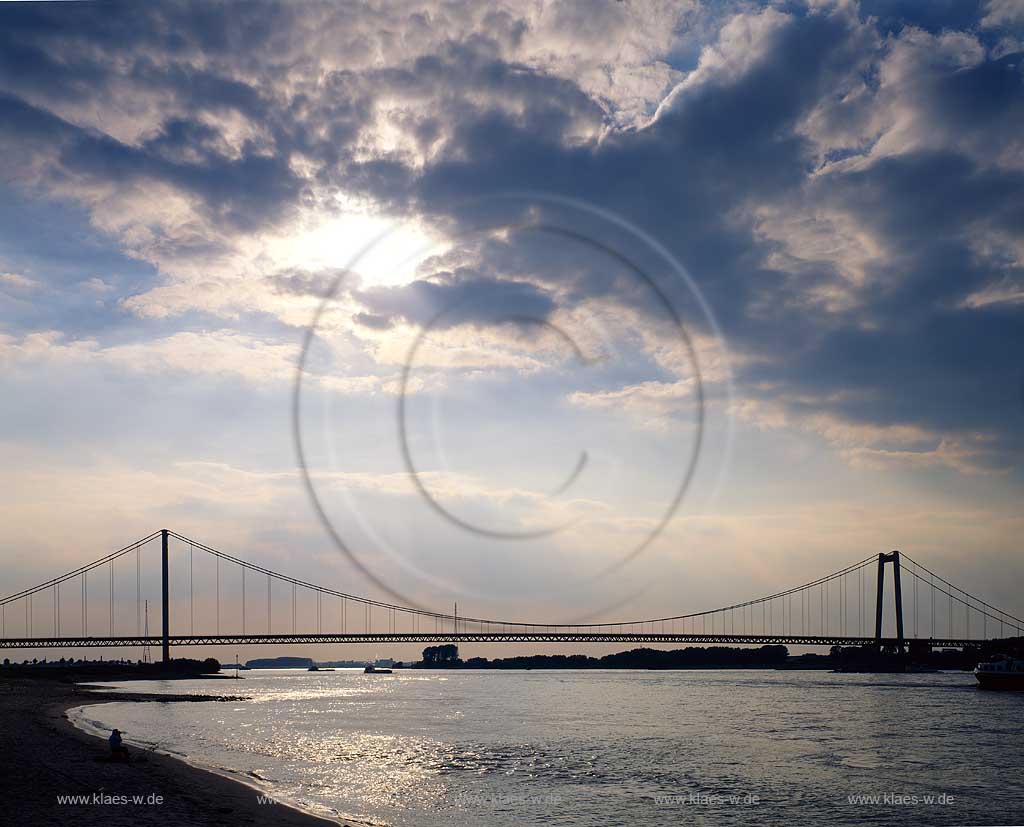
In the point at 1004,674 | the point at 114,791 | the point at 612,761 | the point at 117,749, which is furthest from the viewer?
the point at 1004,674

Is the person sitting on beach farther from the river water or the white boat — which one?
the white boat

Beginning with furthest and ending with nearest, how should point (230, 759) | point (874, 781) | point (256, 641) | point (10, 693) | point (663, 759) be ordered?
1. point (256, 641)
2. point (10, 693)
3. point (663, 759)
4. point (230, 759)
5. point (874, 781)

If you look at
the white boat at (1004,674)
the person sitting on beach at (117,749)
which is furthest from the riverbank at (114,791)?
the white boat at (1004,674)

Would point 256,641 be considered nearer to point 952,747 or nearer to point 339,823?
point 952,747

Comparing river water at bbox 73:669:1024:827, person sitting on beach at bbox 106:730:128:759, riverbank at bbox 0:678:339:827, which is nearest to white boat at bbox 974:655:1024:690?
river water at bbox 73:669:1024:827

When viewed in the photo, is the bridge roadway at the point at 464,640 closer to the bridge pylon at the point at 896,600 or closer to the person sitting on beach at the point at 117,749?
the bridge pylon at the point at 896,600

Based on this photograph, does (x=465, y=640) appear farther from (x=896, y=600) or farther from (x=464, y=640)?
(x=896, y=600)

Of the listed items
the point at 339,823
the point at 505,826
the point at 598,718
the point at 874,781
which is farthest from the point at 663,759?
the point at 598,718

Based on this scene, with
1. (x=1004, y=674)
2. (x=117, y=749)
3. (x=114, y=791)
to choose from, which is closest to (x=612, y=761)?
(x=117, y=749)
